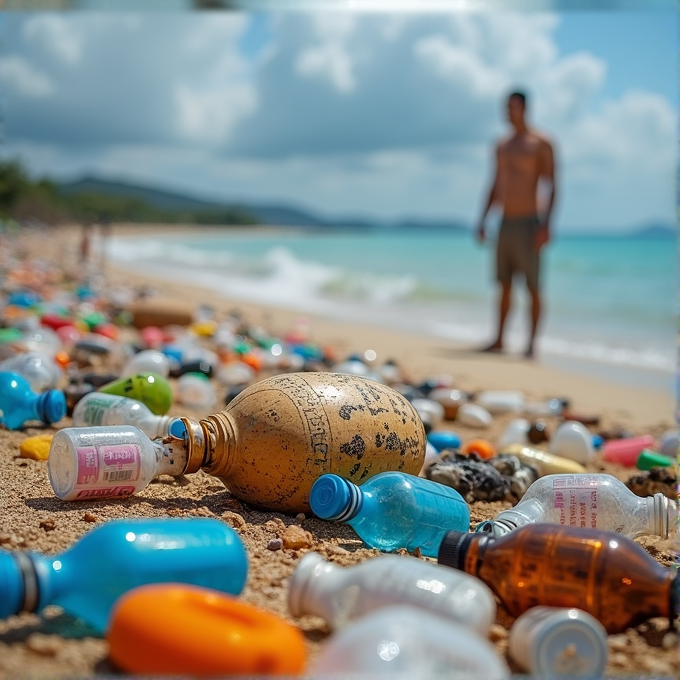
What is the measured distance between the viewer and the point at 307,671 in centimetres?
143

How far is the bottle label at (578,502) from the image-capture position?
7.57 feet

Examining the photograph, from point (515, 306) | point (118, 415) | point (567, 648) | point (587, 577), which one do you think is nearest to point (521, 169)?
point (118, 415)

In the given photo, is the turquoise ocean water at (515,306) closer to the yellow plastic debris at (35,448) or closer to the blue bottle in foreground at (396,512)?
the blue bottle in foreground at (396,512)

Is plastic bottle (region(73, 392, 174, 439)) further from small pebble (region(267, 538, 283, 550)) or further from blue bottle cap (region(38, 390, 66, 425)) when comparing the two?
small pebble (region(267, 538, 283, 550))

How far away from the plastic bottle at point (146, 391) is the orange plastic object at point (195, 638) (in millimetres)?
2024

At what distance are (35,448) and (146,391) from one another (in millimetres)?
589

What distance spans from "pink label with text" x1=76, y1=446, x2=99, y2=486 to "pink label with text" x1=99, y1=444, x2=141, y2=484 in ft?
0.06

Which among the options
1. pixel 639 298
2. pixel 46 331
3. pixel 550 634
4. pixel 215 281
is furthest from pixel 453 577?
pixel 215 281

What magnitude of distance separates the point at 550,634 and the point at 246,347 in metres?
4.33

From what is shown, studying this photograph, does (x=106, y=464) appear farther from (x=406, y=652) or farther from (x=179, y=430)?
(x=406, y=652)

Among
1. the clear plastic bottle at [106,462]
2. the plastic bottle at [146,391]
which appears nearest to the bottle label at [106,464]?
the clear plastic bottle at [106,462]

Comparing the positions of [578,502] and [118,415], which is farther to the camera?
[118,415]

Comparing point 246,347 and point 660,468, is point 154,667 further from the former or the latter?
point 246,347

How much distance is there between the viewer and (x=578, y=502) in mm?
2307
